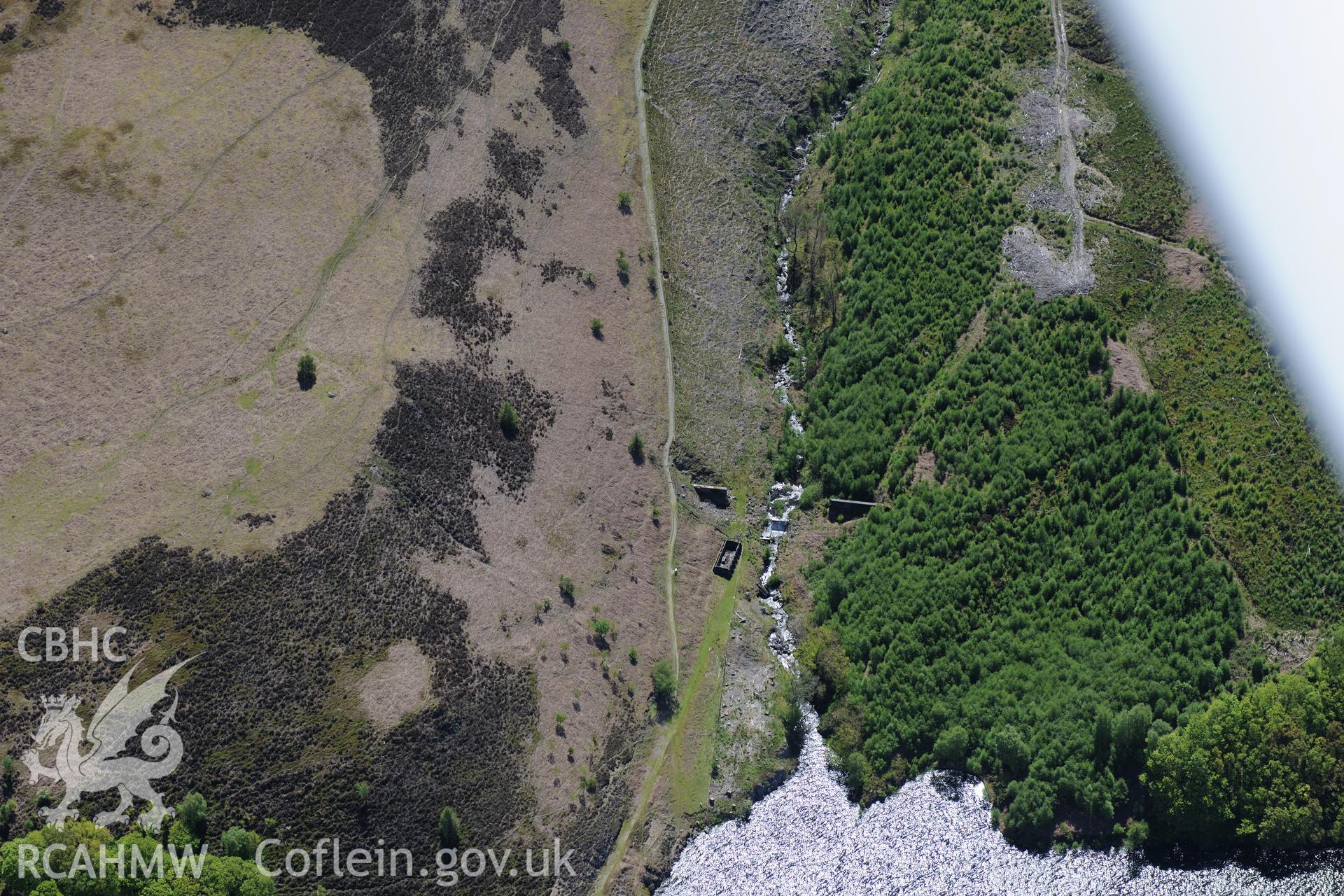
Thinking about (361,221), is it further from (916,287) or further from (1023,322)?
(1023,322)

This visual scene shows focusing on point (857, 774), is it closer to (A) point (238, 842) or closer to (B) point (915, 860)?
(B) point (915, 860)

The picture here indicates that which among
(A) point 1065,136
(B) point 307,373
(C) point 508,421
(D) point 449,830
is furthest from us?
(A) point 1065,136

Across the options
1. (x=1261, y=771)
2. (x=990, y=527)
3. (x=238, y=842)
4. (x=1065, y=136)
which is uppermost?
(x=1065, y=136)

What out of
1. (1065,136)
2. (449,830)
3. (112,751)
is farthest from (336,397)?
(1065,136)

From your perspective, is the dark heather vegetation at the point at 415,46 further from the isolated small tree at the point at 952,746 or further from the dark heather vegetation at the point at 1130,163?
the isolated small tree at the point at 952,746

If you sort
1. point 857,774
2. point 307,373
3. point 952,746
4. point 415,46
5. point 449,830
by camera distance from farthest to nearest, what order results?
point 415,46 → point 307,373 → point 857,774 → point 952,746 → point 449,830

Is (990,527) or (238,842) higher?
(990,527)

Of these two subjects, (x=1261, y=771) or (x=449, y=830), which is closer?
(x=1261, y=771)
